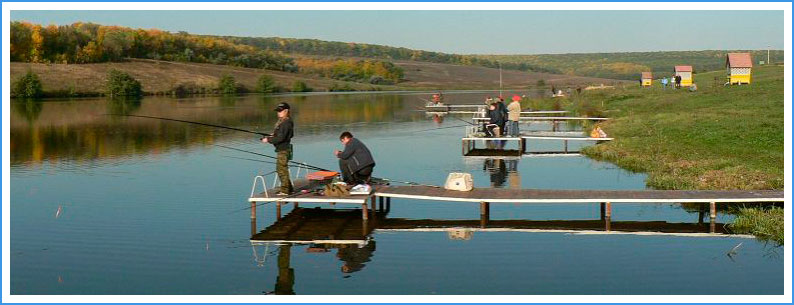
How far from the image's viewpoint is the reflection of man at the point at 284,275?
13.9m

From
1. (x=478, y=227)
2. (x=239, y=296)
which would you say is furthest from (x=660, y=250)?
(x=239, y=296)

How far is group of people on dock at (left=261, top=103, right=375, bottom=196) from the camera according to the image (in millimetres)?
18781

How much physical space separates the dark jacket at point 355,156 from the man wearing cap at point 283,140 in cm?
133

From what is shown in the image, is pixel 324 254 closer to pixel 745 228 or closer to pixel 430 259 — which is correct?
pixel 430 259

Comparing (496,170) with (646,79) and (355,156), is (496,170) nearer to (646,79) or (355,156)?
(355,156)

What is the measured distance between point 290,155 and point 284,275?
481cm

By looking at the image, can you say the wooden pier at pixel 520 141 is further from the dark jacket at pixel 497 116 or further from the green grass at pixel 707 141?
the green grass at pixel 707 141

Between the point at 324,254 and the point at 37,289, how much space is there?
473 cm

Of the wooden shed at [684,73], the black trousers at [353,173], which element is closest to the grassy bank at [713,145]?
the black trousers at [353,173]

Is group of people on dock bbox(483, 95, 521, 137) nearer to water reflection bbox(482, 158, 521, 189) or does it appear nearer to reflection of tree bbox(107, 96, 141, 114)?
water reflection bbox(482, 158, 521, 189)

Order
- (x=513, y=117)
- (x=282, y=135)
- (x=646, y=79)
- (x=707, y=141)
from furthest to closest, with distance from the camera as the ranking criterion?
(x=646, y=79) → (x=513, y=117) → (x=707, y=141) → (x=282, y=135)

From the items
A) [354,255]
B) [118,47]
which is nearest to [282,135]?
[354,255]

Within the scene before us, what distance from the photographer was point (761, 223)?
17.4 meters

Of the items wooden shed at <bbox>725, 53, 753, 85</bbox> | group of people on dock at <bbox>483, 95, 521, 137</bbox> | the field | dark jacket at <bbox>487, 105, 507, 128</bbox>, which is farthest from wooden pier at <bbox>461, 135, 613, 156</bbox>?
the field
